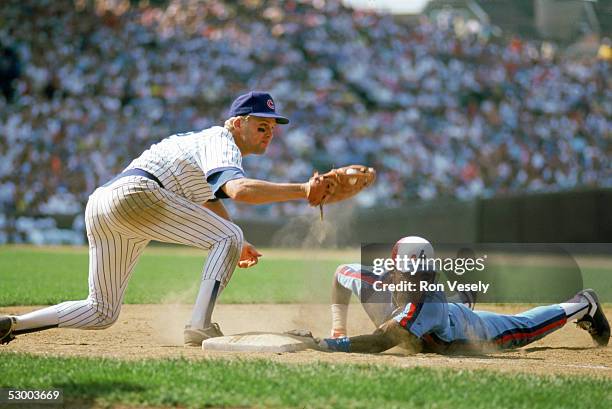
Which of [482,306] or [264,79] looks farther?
[264,79]

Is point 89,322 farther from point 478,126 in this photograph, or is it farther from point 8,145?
point 478,126

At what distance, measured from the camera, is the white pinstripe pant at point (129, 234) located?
17.4 ft

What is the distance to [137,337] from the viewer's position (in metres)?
6.51

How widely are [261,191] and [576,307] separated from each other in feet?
8.38

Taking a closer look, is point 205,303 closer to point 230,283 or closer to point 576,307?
point 576,307

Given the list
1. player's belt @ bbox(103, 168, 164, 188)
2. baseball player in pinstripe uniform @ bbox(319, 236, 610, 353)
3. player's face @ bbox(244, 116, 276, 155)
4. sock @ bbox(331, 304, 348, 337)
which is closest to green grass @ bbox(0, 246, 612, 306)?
sock @ bbox(331, 304, 348, 337)

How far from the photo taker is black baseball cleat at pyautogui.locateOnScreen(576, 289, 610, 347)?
614cm

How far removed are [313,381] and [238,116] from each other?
209cm

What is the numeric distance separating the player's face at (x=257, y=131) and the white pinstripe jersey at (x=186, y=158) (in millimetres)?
157

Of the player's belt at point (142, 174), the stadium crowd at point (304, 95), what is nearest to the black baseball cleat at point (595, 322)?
the player's belt at point (142, 174)

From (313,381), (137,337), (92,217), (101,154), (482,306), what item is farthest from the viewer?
(101,154)

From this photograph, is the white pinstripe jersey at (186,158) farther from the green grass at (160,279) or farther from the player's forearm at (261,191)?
the green grass at (160,279)

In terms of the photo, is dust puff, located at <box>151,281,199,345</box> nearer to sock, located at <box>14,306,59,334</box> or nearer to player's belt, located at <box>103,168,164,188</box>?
sock, located at <box>14,306,59,334</box>

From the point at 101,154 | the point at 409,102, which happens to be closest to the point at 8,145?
the point at 101,154
